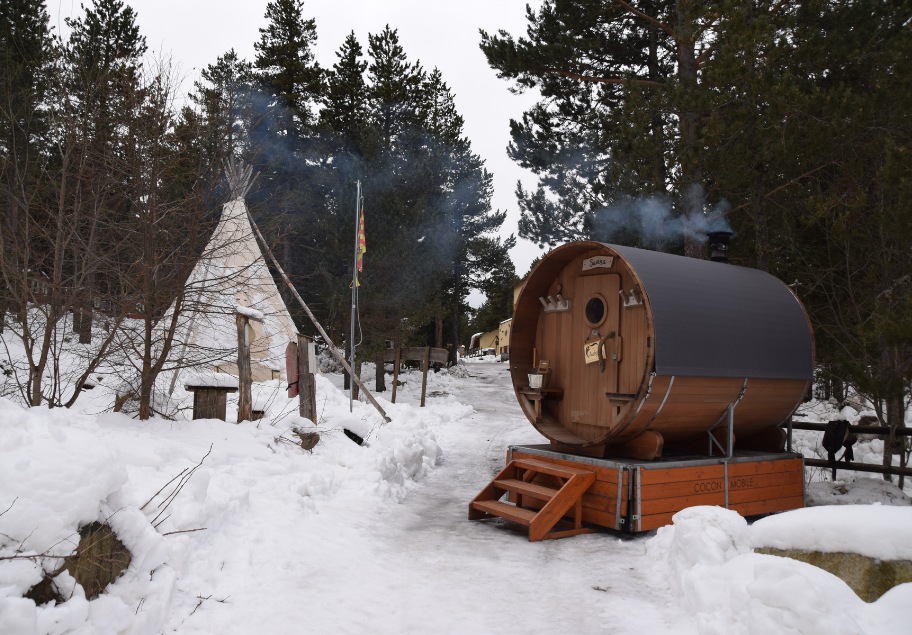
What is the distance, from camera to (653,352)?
5770mm

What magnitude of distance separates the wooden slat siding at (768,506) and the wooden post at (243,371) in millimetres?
5417

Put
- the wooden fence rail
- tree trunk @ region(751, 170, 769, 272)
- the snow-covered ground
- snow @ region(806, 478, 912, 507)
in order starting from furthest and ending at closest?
tree trunk @ region(751, 170, 769, 272)
snow @ region(806, 478, 912, 507)
the wooden fence rail
the snow-covered ground

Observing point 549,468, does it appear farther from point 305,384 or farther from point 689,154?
point 689,154

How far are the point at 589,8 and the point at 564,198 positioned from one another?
32.0ft

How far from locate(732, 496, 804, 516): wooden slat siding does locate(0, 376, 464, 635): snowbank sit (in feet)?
12.2

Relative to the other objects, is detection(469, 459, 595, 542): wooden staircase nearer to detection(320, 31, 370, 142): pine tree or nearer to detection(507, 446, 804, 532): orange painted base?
detection(507, 446, 804, 532): orange painted base

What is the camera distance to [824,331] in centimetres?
901

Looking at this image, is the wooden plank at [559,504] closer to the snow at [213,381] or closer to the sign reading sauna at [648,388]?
the sign reading sauna at [648,388]

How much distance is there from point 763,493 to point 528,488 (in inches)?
106

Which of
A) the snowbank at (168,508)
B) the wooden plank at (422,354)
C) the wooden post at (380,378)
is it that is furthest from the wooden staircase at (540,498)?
the wooden post at (380,378)

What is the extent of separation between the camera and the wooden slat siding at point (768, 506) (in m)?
6.48

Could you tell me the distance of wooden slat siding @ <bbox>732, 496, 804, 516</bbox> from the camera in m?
6.48

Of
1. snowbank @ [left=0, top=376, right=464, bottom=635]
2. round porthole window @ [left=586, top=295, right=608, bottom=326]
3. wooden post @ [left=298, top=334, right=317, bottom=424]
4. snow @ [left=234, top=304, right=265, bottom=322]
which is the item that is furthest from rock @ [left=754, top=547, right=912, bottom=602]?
wooden post @ [left=298, top=334, right=317, bottom=424]

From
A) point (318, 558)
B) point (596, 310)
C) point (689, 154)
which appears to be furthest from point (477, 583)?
point (689, 154)
